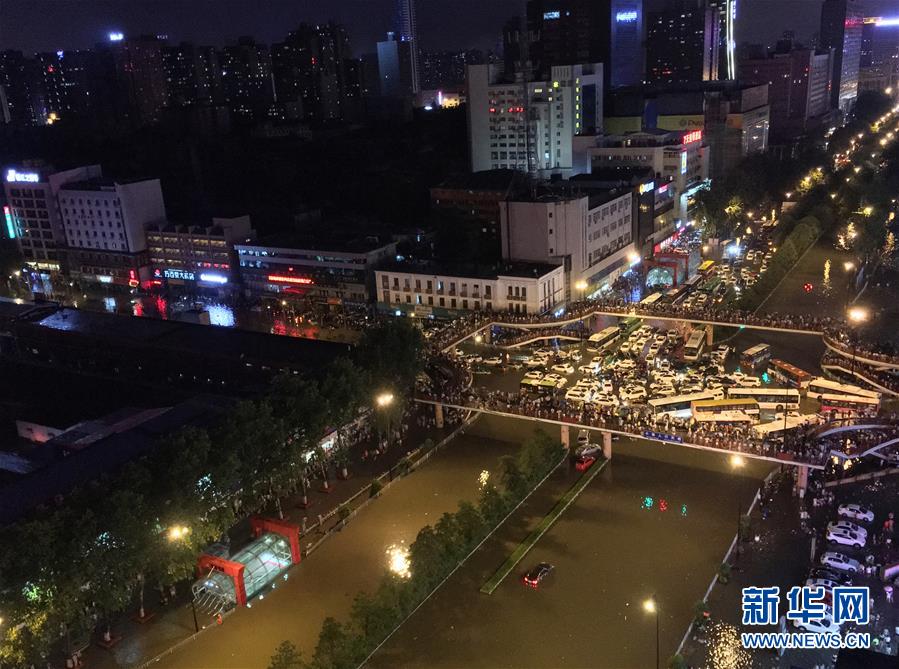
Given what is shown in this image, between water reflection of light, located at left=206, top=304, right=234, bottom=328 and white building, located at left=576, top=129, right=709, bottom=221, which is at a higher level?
white building, located at left=576, top=129, right=709, bottom=221

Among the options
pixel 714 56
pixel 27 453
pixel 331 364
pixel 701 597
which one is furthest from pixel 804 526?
pixel 714 56

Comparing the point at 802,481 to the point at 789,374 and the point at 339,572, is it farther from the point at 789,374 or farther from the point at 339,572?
the point at 339,572

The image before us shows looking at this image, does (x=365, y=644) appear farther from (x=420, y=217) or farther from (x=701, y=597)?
(x=420, y=217)

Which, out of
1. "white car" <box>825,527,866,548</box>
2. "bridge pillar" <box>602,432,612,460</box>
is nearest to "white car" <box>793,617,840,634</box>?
"white car" <box>825,527,866,548</box>

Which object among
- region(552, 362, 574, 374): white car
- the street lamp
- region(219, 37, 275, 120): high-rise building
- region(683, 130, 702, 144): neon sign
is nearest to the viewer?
the street lamp

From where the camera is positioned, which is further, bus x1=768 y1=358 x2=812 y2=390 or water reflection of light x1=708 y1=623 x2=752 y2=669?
bus x1=768 y1=358 x2=812 y2=390

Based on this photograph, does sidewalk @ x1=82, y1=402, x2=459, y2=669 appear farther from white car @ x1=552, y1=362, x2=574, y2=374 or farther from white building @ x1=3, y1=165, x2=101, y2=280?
white building @ x1=3, y1=165, x2=101, y2=280

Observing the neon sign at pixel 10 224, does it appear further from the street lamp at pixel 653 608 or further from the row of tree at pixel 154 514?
the street lamp at pixel 653 608
